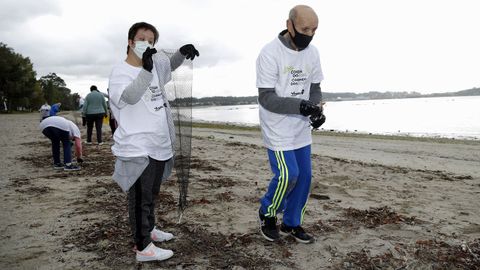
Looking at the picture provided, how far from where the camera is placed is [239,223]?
4223mm

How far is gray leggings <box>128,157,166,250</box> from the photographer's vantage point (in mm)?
3084

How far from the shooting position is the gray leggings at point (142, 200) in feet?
10.1

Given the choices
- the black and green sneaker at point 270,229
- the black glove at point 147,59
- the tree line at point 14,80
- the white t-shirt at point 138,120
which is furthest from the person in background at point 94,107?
the tree line at point 14,80

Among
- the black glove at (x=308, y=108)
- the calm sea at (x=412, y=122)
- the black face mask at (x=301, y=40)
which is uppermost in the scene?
the black face mask at (x=301, y=40)

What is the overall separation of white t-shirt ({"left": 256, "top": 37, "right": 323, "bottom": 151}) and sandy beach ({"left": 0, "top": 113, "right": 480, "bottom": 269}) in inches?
41.1

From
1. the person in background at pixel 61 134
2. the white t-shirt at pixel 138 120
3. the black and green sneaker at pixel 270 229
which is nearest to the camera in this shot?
the white t-shirt at pixel 138 120

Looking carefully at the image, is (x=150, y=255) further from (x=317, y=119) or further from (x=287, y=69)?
(x=287, y=69)

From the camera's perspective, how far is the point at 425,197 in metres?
5.56

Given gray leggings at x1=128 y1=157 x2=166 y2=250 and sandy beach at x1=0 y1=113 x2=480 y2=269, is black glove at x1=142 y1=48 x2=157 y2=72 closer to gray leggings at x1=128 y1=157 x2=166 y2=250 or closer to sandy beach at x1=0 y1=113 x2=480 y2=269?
gray leggings at x1=128 y1=157 x2=166 y2=250

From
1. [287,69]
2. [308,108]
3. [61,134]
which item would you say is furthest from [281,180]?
[61,134]

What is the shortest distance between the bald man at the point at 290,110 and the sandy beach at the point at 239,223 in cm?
38

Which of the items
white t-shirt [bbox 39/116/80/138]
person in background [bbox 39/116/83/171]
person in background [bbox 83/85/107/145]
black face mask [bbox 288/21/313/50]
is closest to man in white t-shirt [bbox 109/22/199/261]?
black face mask [bbox 288/21/313/50]

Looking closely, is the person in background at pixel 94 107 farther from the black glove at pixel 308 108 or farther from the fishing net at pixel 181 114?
the black glove at pixel 308 108

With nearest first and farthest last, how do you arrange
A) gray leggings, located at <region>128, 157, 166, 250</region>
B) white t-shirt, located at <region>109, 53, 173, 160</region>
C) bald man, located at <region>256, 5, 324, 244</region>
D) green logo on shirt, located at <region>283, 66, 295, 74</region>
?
white t-shirt, located at <region>109, 53, 173, 160</region> < gray leggings, located at <region>128, 157, 166, 250</region> < bald man, located at <region>256, 5, 324, 244</region> < green logo on shirt, located at <region>283, 66, 295, 74</region>
